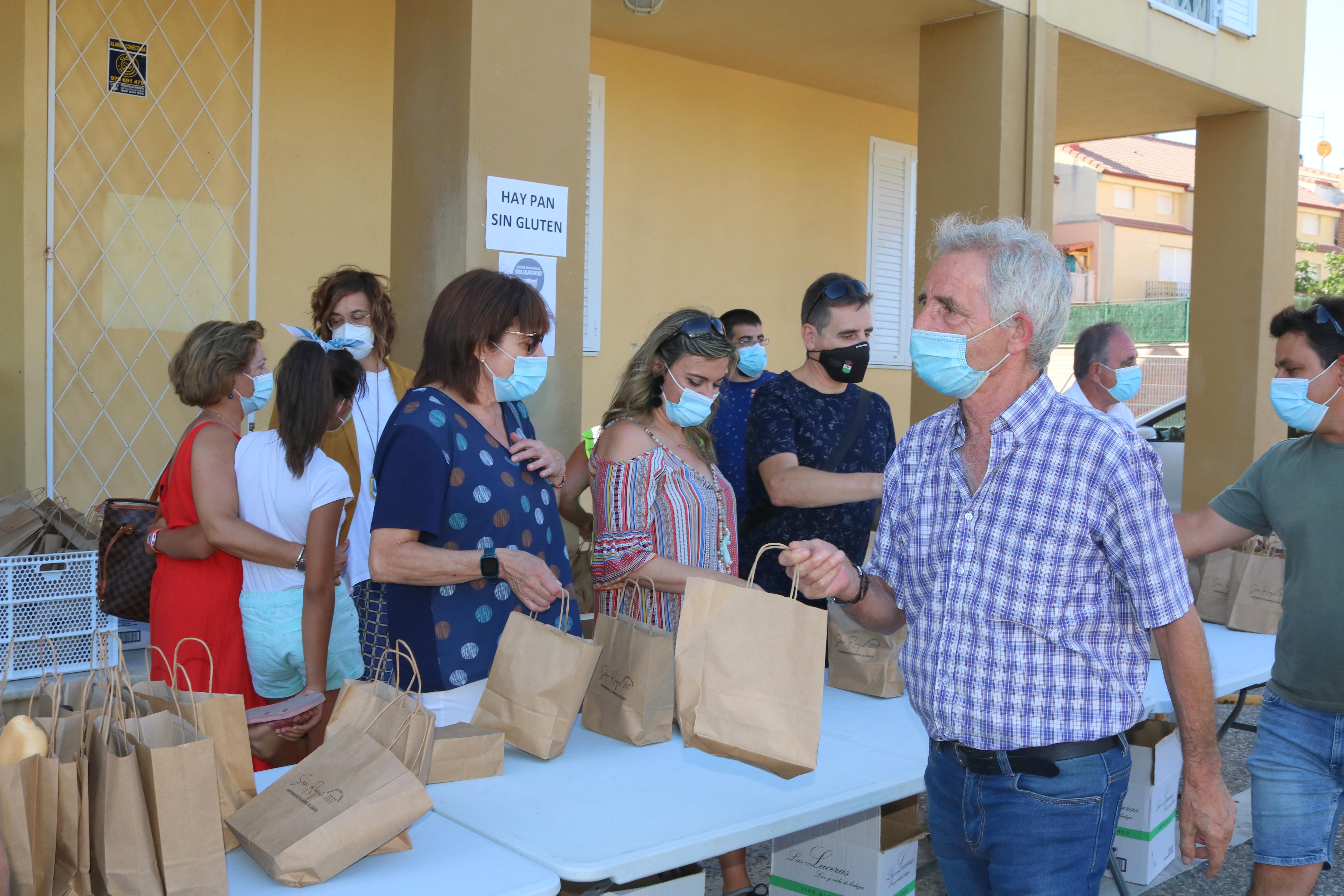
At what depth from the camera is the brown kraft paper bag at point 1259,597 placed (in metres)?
4.02

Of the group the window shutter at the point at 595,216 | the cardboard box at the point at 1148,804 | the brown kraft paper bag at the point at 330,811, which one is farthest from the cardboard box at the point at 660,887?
the window shutter at the point at 595,216

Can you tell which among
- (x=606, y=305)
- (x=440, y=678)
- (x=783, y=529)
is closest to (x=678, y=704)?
(x=440, y=678)

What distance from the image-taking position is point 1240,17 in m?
8.18

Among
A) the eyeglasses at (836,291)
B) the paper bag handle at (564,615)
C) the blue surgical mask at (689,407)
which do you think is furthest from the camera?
the eyeglasses at (836,291)

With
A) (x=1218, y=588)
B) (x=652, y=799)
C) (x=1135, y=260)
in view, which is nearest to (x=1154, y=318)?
(x=1135, y=260)

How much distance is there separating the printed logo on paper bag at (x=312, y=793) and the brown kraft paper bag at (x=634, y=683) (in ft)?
2.54

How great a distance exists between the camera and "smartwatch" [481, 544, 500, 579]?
7.60 feet

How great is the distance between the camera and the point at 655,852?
6.18 ft

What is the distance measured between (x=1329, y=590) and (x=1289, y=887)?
710mm

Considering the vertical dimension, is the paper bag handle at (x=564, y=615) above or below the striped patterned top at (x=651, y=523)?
below

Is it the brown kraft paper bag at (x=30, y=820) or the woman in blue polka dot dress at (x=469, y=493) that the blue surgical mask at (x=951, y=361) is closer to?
the woman in blue polka dot dress at (x=469, y=493)

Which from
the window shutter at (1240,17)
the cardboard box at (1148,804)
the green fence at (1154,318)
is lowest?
the cardboard box at (1148,804)

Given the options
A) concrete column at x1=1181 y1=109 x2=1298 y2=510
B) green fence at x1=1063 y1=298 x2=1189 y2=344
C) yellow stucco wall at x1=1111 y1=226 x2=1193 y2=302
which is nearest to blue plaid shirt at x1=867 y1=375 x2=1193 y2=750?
concrete column at x1=1181 y1=109 x2=1298 y2=510

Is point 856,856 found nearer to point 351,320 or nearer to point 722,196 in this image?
point 351,320
